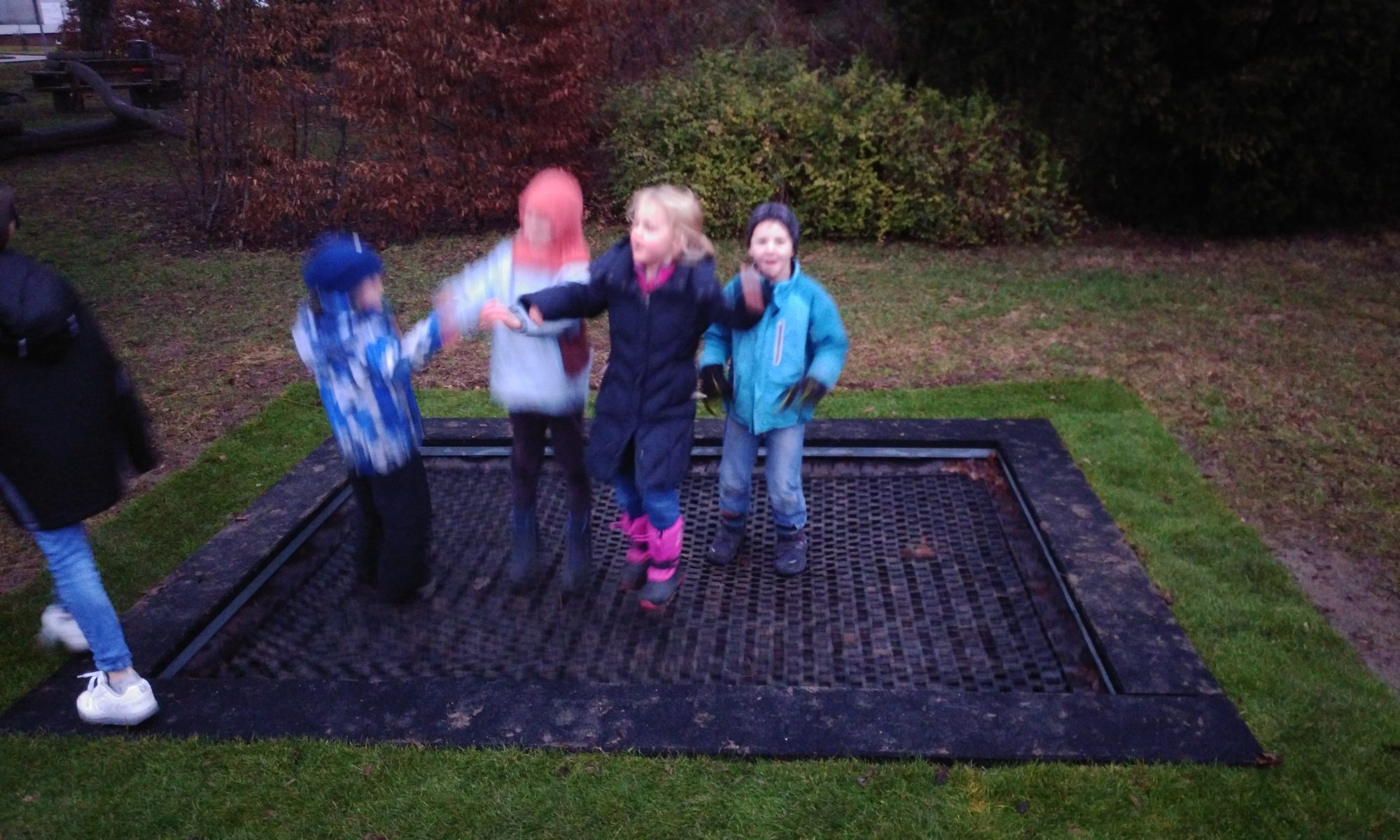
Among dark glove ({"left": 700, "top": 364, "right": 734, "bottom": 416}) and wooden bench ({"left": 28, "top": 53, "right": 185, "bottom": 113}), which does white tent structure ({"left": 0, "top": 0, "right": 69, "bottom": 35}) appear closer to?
wooden bench ({"left": 28, "top": 53, "right": 185, "bottom": 113})

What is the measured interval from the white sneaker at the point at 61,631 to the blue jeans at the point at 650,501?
6.30ft

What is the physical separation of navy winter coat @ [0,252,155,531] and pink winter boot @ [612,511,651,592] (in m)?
1.75

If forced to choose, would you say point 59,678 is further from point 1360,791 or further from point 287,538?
point 1360,791

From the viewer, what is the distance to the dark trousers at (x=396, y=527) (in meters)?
3.74

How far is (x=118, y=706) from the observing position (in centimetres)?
322

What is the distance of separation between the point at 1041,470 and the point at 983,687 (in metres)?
1.61

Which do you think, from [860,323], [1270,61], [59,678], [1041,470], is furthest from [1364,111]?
[59,678]

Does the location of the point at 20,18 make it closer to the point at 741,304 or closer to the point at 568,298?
the point at 568,298

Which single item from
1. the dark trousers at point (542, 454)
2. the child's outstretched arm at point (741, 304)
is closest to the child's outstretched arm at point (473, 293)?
the dark trousers at point (542, 454)

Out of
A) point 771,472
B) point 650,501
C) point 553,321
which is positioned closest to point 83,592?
point 553,321

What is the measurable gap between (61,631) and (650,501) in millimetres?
2124

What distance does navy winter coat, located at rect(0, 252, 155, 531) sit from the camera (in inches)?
116

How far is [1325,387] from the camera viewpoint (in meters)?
6.00

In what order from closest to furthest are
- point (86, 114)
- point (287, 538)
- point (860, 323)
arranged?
point (287, 538)
point (860, 323)
point (86, 114)
